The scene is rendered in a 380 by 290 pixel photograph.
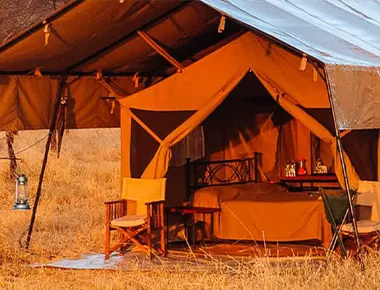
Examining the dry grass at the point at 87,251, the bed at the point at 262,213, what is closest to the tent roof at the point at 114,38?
the bed at the point at 262,213

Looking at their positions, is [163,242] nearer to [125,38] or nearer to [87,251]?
[87,251]

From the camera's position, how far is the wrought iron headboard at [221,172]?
30.2 ft

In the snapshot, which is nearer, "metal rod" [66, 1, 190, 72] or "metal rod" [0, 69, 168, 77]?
"metal rod" [66, 1, 190, 72]

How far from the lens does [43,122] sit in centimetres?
855

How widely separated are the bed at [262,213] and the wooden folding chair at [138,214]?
64 cm

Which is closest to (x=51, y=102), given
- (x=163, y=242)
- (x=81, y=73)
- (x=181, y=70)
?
(x=81, y=73)

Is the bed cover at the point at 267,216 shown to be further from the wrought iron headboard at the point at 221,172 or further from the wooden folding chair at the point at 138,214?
the wooden folding chair at the point at 138,214

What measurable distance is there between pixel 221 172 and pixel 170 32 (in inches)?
82.1

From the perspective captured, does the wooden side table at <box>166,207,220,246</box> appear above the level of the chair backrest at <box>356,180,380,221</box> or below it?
below

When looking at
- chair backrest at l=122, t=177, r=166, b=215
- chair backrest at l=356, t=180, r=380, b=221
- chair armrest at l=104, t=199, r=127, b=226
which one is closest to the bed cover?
chair backrest at l=356, t=180, r=380, b=221

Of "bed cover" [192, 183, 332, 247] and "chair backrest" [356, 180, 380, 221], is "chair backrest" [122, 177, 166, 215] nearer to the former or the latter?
"bed cover" [192, 183, 332, 247]

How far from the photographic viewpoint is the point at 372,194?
752 cm

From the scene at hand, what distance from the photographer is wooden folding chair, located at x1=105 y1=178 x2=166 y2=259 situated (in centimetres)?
766

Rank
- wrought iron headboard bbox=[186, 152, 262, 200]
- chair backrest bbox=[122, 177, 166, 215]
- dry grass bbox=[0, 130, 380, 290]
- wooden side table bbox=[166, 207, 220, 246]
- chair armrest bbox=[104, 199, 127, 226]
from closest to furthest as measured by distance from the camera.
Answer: dry grass bbox=[0, 130, 380, 290]
chair backrest bbox=[122, 177, 166, 215]
chair armrest bbox=[104, 199, 127, 226]
wooden side table bbox=[166, 207, 220, 246]
wrought iron headboard bbox=[186, 152, 262, 200]
